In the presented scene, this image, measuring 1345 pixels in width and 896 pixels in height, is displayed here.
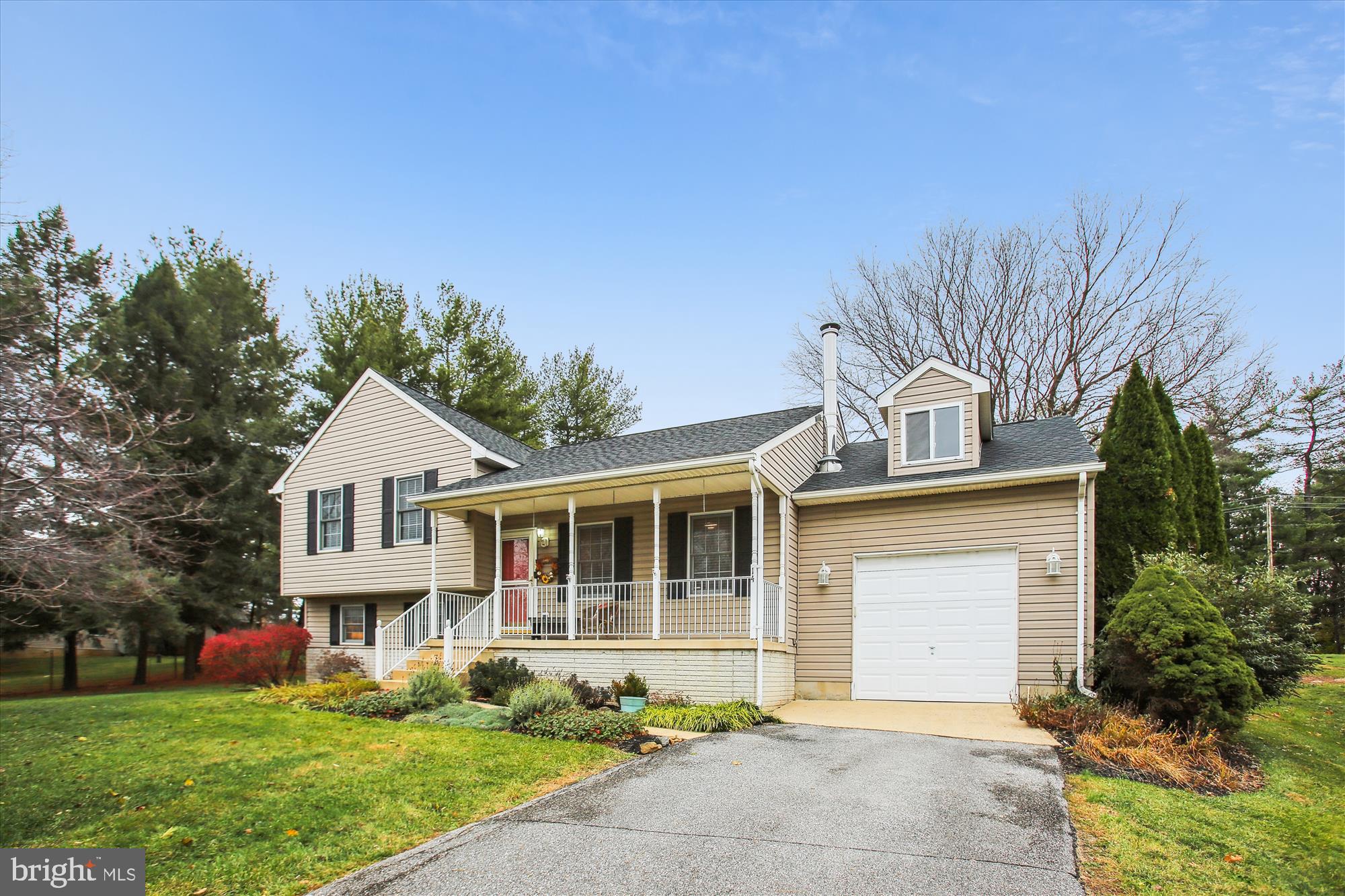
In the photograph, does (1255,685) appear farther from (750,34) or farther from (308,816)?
(750,34)

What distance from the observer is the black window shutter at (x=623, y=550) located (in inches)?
551

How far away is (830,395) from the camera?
14055 millimetres

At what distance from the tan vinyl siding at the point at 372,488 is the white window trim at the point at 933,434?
26.7ft

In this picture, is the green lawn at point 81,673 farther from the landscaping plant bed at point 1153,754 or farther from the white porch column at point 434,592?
the landscaping plant bed at point 1153,754

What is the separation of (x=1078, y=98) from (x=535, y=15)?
1005 cm

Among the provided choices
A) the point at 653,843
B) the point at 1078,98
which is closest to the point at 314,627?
the point at 653,843

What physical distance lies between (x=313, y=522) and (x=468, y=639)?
6598mm

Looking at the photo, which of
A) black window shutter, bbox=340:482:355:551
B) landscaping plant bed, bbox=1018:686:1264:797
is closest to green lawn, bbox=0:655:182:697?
black window shutter, bbox=340:482:355:551

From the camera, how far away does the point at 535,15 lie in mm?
13852

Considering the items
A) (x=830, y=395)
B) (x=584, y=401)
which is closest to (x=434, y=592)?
(x=830, y=395)

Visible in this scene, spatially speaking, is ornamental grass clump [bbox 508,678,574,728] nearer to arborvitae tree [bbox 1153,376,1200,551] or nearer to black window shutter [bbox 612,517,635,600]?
black window shutter [bbox 612,517,635,600]

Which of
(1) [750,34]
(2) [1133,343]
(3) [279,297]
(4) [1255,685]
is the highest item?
(1) [750,34]

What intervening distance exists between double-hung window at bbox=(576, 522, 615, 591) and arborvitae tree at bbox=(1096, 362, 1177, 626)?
8028 millimetres

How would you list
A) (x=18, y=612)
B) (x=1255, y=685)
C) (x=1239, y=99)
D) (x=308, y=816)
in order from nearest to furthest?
1. (x=308, y=816)
2. (x=1255, y=685)
3. (x=1239, y=99)
4. (x=18, y=612)
